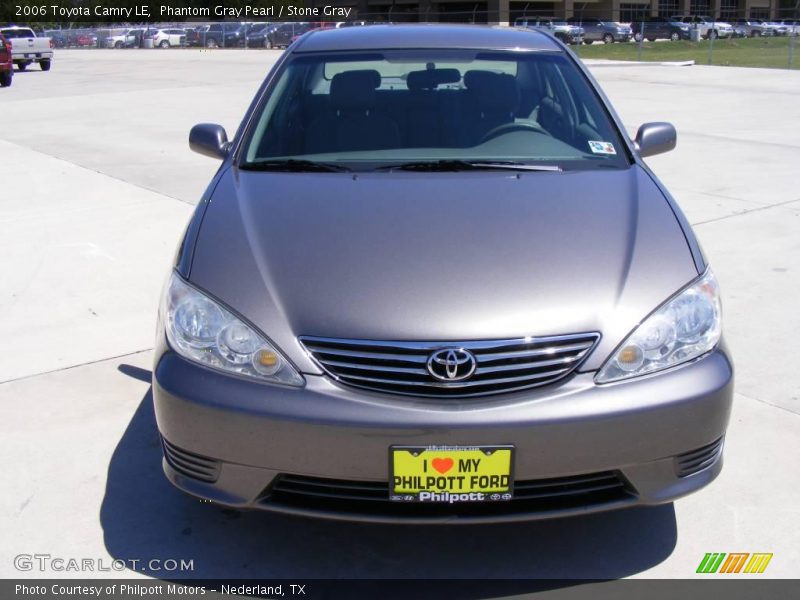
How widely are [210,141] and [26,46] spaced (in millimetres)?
28151

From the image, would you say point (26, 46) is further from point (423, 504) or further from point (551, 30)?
point (423, 504)

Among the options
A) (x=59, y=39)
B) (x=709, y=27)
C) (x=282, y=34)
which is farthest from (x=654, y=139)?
(x=59, y=39)

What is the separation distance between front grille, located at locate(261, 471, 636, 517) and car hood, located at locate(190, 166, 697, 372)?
33 centimetres

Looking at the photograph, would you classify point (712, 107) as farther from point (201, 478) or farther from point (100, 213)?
point (201, 478)

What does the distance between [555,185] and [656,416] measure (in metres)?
1.14

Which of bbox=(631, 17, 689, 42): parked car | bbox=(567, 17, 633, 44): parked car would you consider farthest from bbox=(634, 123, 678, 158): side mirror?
bbox=(631, 17, 689, 42): parked car

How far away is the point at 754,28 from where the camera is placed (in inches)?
2340

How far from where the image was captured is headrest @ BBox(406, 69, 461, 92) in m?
4.18

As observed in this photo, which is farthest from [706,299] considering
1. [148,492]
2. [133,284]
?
[133,284]

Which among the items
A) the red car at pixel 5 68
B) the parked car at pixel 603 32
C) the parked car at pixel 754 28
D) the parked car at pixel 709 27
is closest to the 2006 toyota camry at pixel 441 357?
the red car at pixel 5 68

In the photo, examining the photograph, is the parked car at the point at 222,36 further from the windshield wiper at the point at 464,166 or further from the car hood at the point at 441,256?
the car hood at the point at 441,256

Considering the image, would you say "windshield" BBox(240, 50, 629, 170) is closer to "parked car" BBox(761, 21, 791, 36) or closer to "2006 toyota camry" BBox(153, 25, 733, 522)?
"2006 toyota camry" BBox(153, 25, 733, 522)

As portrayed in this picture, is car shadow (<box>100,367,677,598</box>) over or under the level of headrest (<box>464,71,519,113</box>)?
under

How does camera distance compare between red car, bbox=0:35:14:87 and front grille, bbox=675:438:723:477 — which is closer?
front grille, bbox=675:438:723:477
